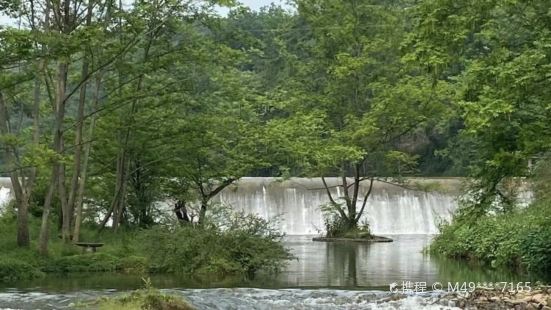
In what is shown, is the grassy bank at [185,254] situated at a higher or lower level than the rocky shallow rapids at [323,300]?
higher

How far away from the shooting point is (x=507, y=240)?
798 inches

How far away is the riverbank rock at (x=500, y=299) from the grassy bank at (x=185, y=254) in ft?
20.6

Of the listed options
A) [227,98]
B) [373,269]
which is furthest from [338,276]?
[227,98]

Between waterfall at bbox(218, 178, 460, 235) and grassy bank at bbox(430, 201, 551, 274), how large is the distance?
10.7 meters

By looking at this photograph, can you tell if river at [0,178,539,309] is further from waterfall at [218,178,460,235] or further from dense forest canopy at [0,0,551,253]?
dense forest canopy at [0,0,551,253]

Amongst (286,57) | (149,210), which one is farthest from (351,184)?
(149,210)

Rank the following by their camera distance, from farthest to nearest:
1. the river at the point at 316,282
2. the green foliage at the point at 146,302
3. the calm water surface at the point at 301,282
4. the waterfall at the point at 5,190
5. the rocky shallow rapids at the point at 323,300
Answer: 1. the waterfall at the point at 5,190
2. the calm water surface at the point at 301,282
3. the river at the point at 316,282
4. the rocky shallow rapids at the point at 323,300
5. the green foliage at the point at 146,302

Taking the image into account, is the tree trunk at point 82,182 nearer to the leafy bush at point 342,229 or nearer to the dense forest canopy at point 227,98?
the dense forest canopy at point 227,98

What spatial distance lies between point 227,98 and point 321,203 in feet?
44.9

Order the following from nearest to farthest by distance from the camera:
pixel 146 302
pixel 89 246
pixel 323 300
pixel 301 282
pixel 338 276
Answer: pixel 146 302
pixel 323 300
pixel 301 282
pixel 338 276
pixel 89 246

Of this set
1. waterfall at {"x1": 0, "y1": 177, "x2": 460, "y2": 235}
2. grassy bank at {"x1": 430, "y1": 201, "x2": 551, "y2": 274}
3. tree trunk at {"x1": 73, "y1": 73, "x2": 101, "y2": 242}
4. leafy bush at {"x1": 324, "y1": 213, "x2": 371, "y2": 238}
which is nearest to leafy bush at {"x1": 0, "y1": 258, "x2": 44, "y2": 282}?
tree trunk at {"x1": 73, "y1": 73, "x2": 101, "y2": 242}

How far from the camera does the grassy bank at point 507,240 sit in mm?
17938

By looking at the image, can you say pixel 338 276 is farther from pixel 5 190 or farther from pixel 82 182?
pixel 5 190

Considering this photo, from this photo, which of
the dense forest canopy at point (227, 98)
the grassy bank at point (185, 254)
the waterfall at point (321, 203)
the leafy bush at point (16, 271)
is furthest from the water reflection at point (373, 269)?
the waterfall at point (321, 203)
